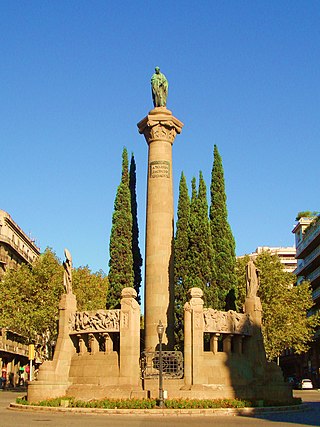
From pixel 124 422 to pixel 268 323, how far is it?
110 feet

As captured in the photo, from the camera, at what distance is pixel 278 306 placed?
53.3 m

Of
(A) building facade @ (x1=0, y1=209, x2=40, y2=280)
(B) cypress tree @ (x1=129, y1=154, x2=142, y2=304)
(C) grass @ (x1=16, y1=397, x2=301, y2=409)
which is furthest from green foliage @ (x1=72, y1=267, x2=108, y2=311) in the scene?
(C) grass @ (x1=16, y1=397, x2=301, y2=409)

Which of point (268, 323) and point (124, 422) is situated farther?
point (268, 323)

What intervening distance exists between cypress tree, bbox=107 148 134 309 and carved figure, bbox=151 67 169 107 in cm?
1171

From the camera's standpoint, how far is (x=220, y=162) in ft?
169

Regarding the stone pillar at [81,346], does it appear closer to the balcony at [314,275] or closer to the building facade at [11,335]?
the building facade at [11,335]

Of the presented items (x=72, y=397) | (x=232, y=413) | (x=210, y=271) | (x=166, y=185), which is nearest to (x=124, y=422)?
(x=232, y=413)

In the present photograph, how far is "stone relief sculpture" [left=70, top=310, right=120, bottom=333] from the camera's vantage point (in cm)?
3016

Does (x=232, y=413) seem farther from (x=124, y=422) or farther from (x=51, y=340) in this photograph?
(x=51, y=340)

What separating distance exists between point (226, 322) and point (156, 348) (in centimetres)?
403

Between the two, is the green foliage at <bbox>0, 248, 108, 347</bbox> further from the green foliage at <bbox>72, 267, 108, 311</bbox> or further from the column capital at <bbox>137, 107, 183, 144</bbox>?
the column capital at <bbox>137, 107, 183, 144</bbox>

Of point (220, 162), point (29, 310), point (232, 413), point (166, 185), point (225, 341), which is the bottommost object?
point (232, 413)

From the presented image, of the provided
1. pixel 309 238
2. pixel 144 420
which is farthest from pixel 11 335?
pixel 144 420

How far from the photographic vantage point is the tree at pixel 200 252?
43594 millimetres
